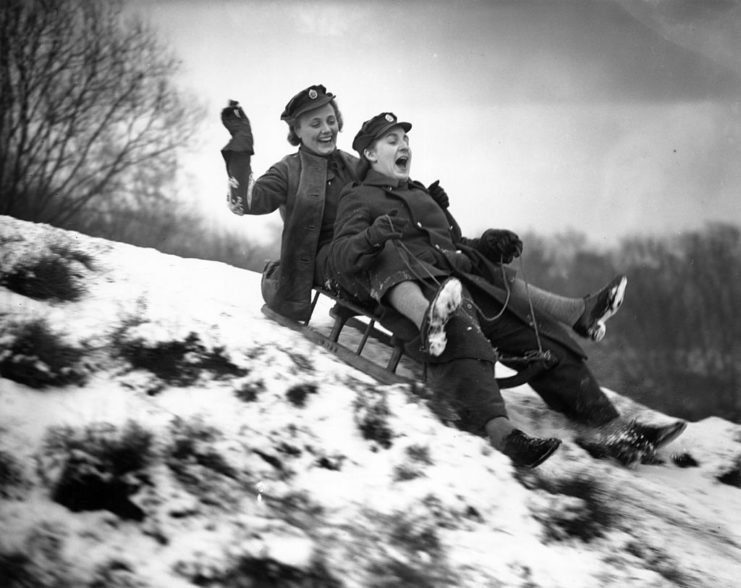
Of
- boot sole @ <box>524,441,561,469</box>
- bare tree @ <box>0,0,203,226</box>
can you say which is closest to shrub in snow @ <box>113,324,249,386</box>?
boot sole @ <box>524,441,561,469</box>

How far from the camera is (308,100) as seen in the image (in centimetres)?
348

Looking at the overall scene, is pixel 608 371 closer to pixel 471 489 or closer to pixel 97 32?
pixel 471 489

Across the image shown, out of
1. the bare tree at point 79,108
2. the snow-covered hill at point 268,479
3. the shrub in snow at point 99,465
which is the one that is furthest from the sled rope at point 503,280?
the bare tree at point 79,108

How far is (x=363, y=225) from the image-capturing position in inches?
120

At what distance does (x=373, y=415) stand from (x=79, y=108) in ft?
9.97

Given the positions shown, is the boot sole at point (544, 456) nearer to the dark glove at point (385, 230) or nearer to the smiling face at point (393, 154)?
the dark glove at point (385, 230)

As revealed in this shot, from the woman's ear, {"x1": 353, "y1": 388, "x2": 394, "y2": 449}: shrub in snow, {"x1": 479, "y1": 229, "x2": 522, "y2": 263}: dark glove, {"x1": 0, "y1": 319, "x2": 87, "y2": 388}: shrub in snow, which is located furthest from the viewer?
the woman's ear

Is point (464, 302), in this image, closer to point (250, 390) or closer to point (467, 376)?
point (467, 376)

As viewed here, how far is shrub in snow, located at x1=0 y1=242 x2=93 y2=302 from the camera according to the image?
2.98m

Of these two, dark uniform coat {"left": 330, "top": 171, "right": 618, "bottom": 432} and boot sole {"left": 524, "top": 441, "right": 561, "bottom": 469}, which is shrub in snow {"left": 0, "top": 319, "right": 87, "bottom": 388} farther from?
boot sole {"left": 524, "top": 441, "right": 561, "bottom": 469}

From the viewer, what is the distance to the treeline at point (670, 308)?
4.58 m

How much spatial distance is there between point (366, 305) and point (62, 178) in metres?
2.38

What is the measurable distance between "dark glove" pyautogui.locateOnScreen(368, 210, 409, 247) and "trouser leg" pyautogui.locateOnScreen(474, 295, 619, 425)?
59 cm

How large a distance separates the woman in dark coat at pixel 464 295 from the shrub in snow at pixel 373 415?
243 mm
